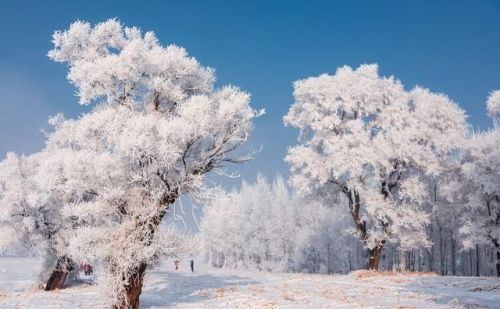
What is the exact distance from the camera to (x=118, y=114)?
1953 centimetres

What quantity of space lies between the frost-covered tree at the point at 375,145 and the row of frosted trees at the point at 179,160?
0.10 meters

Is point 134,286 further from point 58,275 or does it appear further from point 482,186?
point 482,186

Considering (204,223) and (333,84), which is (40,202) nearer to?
(333,84)

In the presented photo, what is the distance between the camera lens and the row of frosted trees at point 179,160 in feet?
60.5

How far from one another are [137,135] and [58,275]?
17.8 meters

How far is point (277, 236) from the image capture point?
10312cm

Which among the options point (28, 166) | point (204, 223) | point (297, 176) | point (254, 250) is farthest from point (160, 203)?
point (204, 223)

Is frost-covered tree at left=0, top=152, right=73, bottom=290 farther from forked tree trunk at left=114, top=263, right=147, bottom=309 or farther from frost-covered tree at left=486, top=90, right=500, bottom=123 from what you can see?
frost-covered tree at left=486, top=90, right=500, bottom=123

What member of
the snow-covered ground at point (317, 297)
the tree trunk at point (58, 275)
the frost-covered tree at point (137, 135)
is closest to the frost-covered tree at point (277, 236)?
the tree trunk at point (58, 275)

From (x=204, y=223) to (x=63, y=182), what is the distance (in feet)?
365

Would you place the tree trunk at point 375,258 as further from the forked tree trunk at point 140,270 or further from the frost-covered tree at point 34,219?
the forked tree trunk at point 140,270

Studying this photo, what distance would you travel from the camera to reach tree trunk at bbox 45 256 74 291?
1232 inches

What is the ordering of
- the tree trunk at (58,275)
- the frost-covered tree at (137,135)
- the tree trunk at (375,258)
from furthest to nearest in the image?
1. the tree trunk at (375,258)
2. the tree trunk at (58,275)
3. the frost-covered tree at (137,135)

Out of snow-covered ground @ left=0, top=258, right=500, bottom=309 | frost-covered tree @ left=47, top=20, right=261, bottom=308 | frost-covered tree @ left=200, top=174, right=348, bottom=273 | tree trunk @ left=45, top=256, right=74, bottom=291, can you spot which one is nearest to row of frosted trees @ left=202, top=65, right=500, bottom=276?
snow-covered ground @ left=0, top=258, right=500, bottom=309
